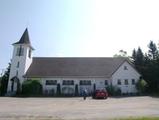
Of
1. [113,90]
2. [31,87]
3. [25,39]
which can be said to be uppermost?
[25,39]

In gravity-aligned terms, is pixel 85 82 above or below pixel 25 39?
below

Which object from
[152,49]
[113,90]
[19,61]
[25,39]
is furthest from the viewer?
[152,49]

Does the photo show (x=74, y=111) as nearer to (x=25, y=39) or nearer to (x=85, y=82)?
(x=85, y=82)

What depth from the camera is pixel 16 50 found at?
149ft

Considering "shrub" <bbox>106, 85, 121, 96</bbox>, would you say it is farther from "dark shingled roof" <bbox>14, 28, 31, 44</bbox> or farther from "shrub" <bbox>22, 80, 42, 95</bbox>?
"dark shingled roof" <bbox>14, 28, 31, 44</bbox>

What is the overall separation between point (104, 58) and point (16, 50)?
21.3 meters

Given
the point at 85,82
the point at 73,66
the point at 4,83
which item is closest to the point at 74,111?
the point at 85,82

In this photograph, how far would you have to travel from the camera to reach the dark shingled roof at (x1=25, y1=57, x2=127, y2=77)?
43.1 meters

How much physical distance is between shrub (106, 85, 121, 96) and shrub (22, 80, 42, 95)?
1407 centimetres

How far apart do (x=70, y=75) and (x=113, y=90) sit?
9.75 meters

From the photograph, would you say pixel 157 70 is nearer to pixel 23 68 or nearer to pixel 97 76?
pixel 97 76

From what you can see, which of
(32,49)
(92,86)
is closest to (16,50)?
(32,49)

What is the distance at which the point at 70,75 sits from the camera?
42.7 metres

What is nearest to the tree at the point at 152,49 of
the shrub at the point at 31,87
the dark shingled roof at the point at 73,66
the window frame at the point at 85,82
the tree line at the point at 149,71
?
the tree line at the point at 149,71
